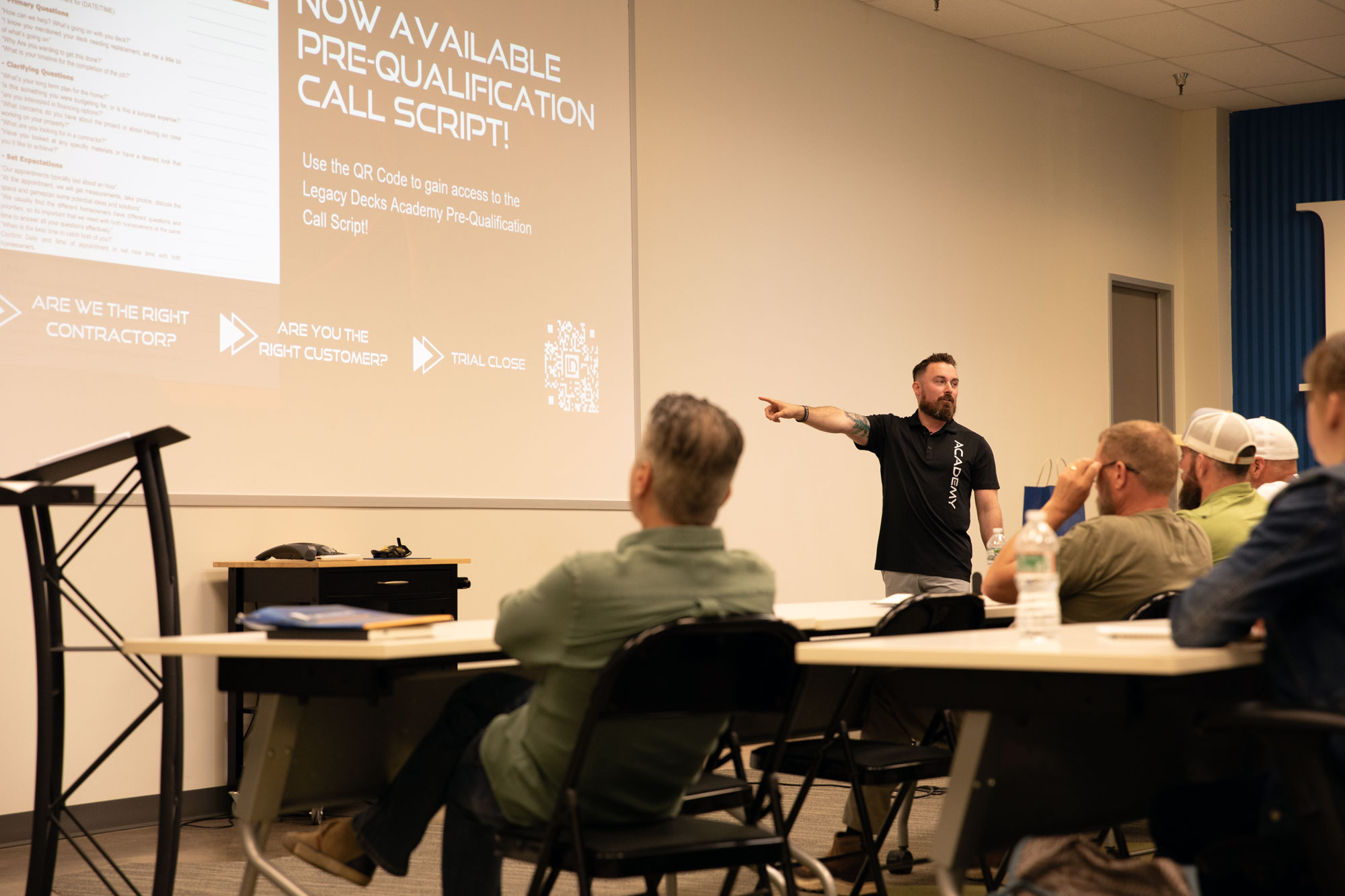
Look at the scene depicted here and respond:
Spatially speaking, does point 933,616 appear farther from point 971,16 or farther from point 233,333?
point 971,16

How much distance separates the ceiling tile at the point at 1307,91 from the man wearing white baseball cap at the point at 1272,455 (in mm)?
4823

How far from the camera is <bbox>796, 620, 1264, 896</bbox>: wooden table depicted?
1.85m

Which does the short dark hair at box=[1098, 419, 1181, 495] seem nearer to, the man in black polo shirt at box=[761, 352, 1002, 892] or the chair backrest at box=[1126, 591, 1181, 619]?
the chair backrest at box=[1126, 591, 1181, 619]

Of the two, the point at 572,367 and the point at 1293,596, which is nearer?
the point at 1293,596

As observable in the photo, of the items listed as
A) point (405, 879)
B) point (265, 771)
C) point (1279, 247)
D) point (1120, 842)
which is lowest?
point (405, 879)

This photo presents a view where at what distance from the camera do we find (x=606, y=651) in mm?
2070

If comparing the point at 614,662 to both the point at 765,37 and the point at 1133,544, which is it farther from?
the point at 765,37

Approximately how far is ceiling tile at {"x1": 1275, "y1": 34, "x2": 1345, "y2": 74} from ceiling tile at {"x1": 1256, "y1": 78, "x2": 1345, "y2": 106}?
0.26 meters

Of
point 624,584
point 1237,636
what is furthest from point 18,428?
point 1237,636

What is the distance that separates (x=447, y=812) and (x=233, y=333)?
2656 millimetres

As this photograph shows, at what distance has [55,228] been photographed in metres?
4.23

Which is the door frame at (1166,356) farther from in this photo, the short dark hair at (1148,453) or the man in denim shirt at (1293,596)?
the man in denim shirt at (1293,596)

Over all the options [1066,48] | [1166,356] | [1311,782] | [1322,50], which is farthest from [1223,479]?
[1166,356]

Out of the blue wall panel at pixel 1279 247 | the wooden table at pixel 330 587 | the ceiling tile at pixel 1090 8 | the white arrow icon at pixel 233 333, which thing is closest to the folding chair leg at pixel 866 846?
the wooden table at pixel 330 587
